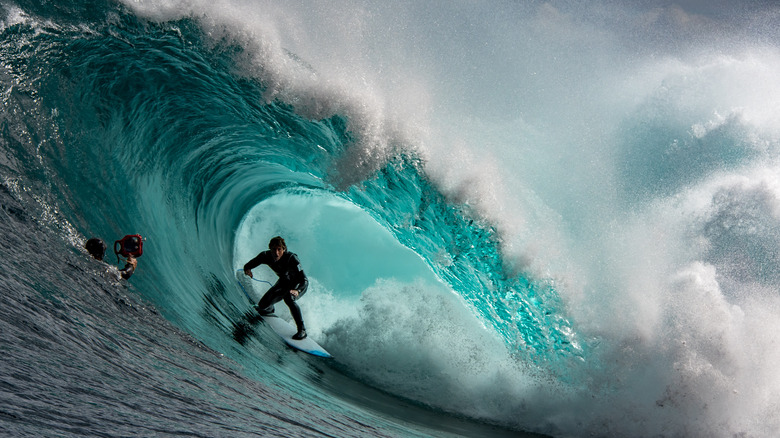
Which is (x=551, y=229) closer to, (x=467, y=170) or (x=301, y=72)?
(x=467, y=170)

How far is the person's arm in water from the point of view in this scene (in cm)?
463

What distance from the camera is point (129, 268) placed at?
4.70m

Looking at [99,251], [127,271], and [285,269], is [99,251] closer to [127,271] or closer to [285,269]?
[127,271]

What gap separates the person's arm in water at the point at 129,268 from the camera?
4.63 metres

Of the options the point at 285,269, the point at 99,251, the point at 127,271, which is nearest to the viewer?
the point at 99,251

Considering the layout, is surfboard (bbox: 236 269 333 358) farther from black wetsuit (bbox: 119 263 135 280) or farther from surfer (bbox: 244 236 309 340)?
black wetsuit (bbox: 119 263 135 280)

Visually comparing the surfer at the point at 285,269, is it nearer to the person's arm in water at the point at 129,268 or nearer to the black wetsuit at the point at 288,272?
the black wetsuit at the point at 288,272

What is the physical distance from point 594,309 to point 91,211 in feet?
22.7

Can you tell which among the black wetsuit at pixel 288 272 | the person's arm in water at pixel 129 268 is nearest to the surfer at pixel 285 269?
the black wetsuit at pixel 288 272

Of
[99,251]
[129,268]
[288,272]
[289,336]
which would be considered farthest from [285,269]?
[99,251]

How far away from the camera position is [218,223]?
8.55 meters

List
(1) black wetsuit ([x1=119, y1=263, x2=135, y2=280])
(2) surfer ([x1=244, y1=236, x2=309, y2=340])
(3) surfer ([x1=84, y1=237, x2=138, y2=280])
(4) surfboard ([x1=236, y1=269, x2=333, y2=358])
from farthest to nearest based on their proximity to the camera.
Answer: (4) surfboard ([x1=236, y1=269, x2=333, y2=358]) → (2) surfer ([x1=244, y1=236, x2=309, y2=340]) → (1) black wetsuit ([x1=119, y1=263, x2=135, y2=280]) → (3) surfer ([x1=84, y1=237, x2=138, y2=280])

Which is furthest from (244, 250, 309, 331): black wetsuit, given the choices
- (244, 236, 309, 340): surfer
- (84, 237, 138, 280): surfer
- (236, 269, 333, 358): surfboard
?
(84, 237, 138, 280): surfer

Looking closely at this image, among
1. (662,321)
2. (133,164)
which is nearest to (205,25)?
(133,164)
